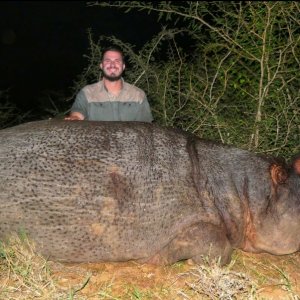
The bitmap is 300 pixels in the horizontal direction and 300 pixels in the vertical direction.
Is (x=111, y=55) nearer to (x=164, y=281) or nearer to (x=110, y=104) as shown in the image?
(x=110, y=104)

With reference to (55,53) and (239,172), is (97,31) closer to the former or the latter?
(55,53)

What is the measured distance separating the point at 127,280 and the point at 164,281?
0.28 m

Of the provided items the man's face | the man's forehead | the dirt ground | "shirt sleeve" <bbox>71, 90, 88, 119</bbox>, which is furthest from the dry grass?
the man's forehead

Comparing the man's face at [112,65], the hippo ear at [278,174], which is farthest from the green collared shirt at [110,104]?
the hippo ear at [278,174]

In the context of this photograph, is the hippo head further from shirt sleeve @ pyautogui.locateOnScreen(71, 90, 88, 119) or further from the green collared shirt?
shirt sleeve @ pyautogui.locateOnScreen(71, 90, 88, 119)

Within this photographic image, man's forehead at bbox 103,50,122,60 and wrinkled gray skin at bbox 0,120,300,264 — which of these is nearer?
wrinkled gray skin at bbox 0,120,300,264

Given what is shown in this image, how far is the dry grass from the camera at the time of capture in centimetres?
349

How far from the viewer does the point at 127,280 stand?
12.4 feet

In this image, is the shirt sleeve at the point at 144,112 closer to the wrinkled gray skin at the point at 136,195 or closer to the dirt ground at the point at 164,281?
the wrinkled gray skin at the point at 136,195

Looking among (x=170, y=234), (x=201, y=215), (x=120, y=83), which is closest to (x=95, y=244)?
(x=170, y=234)

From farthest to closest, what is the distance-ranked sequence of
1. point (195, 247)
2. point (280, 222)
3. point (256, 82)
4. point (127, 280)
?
point (256, 82) < point (280, 222) < point (195, 247) < point (127, 280)

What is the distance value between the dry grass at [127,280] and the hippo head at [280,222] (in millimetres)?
234

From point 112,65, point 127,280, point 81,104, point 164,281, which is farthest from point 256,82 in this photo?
point 127,280

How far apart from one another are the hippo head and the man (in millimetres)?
1817
